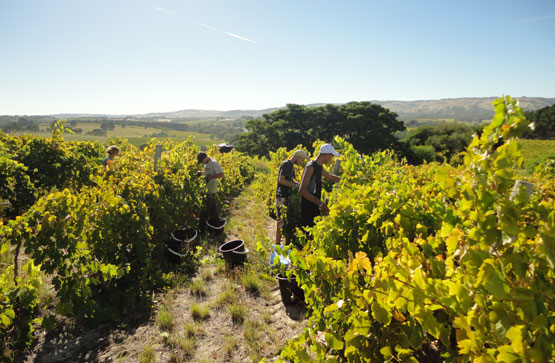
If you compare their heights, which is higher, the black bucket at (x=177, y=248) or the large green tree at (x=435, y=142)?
the black bucket at (x=177, y=248)

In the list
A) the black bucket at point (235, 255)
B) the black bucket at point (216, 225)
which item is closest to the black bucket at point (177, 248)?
the black bucket at point (235, 255)

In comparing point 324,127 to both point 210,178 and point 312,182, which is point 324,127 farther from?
point 312,182

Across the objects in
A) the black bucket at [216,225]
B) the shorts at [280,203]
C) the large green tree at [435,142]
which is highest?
the shorts at [280,203]

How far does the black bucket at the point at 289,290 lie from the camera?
3649 millimetres

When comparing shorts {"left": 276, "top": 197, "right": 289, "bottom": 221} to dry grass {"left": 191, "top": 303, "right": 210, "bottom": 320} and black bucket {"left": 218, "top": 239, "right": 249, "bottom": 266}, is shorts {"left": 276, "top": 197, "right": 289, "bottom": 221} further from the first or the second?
dry grass {"left": 191, "top": 303, "right": 210, "bottom": 320}

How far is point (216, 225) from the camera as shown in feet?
20.7

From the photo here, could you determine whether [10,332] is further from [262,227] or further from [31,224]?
[262,227]

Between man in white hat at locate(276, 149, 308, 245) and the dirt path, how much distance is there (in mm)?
1304

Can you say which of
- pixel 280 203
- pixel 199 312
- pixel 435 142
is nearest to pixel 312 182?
pixel 280 203

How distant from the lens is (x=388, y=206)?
231cm

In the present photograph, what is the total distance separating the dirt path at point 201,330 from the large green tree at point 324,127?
33.5 meters

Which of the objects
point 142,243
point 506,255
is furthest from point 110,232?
point 506,255

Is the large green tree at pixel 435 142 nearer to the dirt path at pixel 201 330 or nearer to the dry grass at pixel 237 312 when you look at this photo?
the dirt path at pixel 201 330

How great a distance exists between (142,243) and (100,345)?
1376mm
